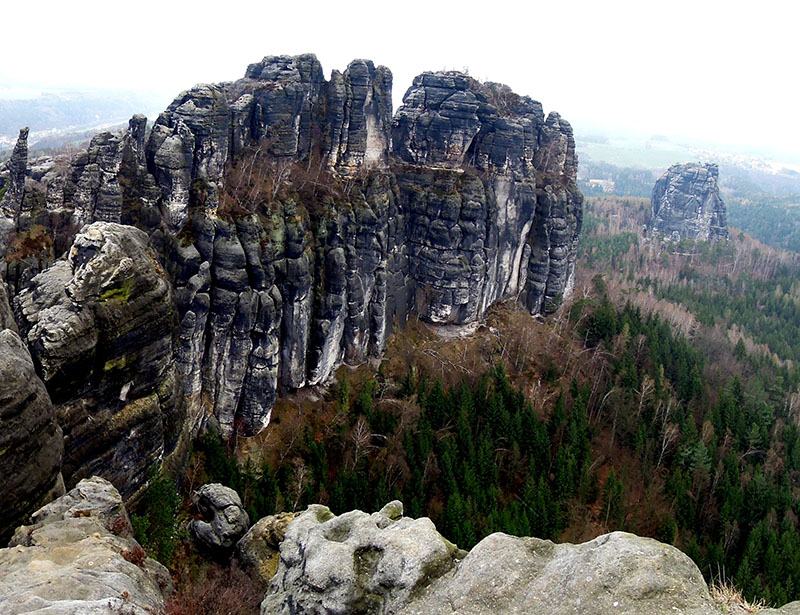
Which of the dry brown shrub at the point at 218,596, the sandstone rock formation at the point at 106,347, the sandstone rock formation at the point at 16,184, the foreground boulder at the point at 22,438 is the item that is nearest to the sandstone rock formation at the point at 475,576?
the dry brown shrub at the point at 218,596

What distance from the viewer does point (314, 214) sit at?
45.4m

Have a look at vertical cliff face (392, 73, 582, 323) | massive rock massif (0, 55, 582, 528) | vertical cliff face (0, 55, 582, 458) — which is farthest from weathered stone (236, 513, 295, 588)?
vertical cliff face (392, 73, 582, 323)

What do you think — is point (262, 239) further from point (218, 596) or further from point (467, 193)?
point (218, 596)

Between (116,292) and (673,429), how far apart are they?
42.4 meters

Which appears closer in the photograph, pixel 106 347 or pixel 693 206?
pixel 106 347

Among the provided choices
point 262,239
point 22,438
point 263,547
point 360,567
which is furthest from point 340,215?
point 360,567

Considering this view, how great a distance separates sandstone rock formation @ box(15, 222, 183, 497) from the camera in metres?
20.1

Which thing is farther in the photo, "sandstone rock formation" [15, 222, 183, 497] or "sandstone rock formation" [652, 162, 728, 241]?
"sandstone rock formation" [652, 162, 728, 241]

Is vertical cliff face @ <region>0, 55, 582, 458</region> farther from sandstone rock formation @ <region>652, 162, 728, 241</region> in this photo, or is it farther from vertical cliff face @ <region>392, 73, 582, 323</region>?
sandstone rock formation @ <region>652, 162, 728, 241</region>

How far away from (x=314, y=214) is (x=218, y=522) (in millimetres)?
25799

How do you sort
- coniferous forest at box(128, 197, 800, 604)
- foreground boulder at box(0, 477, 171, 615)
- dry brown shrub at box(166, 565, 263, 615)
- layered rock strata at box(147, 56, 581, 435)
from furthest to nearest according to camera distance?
layered rock strata at box(147, 56, 581, 435) < coniferous forest at box(128, 197, 800, 604) < dry brown shrub at box(166, 565, 263, 615) < foreground boulder at box(0, 477, 171, 615)

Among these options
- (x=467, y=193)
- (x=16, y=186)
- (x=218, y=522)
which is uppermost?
(x=467, y=193)

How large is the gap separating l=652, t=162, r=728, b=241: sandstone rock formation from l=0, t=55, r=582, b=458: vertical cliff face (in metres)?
81.3

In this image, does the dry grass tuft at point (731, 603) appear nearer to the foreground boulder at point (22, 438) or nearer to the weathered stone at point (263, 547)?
the weathered stone at point (263, 547)
